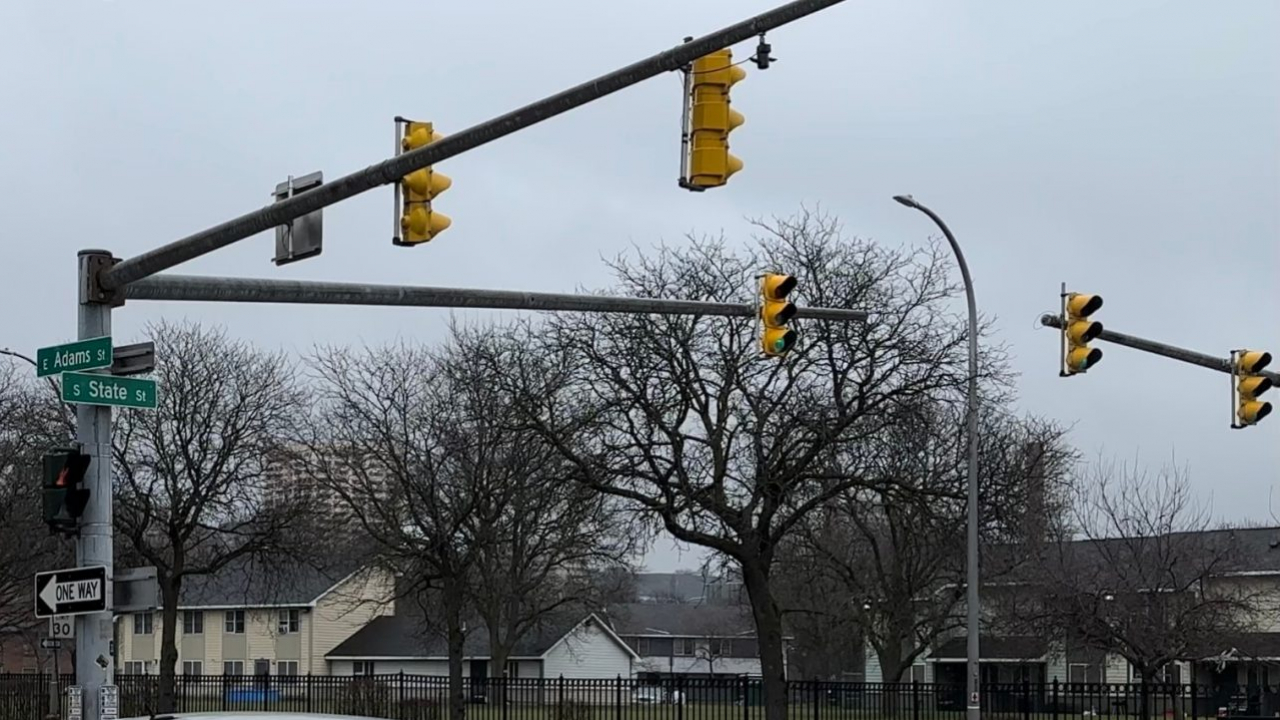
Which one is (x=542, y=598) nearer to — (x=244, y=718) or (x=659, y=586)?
(x=244, y=718)

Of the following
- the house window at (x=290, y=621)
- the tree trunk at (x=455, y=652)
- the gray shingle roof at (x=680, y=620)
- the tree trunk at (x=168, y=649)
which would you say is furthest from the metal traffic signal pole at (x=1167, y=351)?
the gray shingle roof at (x=680, y=620)

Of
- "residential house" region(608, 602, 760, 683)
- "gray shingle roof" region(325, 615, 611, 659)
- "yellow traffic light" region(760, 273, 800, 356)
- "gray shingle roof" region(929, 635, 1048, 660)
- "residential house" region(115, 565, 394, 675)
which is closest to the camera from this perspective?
"yellow traffic light" region(760, 273, 800, 356)

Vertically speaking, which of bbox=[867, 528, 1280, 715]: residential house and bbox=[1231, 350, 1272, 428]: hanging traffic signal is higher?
bbox=[1231, 350, 1272, 428]: hanging traffic signal

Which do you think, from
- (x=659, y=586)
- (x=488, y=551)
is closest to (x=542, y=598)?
(x=488, y=551)

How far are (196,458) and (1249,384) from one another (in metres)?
29.1

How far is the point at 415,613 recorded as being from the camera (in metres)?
67.9

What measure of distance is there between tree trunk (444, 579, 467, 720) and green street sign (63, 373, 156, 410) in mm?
23595

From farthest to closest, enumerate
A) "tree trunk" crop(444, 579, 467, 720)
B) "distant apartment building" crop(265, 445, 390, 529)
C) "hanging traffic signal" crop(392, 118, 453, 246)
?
1. "distant apartment building" crop(265, 445, 390, 529)
2. "tree trunk" crop(444, 579, 467, 720)
3. "hanging traffic signal" crop(392, 118, 453, 246)

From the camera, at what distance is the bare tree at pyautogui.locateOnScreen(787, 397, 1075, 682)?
3100 cm

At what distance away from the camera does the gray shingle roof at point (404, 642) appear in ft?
244

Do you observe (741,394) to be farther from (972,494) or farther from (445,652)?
(445,652)

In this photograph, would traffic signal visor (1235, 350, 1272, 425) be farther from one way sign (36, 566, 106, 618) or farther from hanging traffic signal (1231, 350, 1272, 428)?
one way sign (36, 566, 106, 618)

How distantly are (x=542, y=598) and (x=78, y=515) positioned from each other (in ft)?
169

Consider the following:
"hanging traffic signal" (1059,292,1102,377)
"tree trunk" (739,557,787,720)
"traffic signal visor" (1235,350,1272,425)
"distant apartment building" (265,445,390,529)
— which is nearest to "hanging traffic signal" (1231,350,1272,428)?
"traffic signal visor" (1235,350,1272,425)
